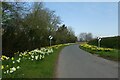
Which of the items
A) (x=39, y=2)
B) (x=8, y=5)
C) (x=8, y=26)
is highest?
(x=39, y=2)

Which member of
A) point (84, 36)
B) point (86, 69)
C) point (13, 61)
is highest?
point (84, 36)

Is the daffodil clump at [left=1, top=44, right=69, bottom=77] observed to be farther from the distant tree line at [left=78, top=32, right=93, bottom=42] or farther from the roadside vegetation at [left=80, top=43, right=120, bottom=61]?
the distant tree line at [left=78, top=32, right=93, bottom=42]

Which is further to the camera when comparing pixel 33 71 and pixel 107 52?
pixel 107 52

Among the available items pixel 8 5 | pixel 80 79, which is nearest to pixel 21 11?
pixel 8 5

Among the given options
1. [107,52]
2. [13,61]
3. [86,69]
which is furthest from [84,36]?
[13,61]

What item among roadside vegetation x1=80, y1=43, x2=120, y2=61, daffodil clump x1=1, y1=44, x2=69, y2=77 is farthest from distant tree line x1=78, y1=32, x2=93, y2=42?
daffodil clump x1=1, y1=44, x2=69, y2=77

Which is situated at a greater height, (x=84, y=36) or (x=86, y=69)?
(x=84, y=36)

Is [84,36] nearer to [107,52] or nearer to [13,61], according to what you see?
[107,52]

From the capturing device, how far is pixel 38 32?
194ft

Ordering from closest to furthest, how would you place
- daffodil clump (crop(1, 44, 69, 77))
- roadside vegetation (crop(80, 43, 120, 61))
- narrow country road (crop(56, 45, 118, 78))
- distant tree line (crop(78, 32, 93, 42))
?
daffodil clump (crop(1, 44, 69, 77)), narrow country road (crop(56, 45, 118, 78)), roadside vegetation (crop(80, 43, 120, 61)), distant tree line (crop(78, 32, 93, 42))

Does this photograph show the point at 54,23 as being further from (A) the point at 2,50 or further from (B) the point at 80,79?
(B) the point at 80,79

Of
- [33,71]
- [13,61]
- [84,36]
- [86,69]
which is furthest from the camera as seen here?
[84,36]

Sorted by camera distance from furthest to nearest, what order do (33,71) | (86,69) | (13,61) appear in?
(86,69), (13,61), (33,71)

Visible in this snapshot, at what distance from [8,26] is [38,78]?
21492mm
